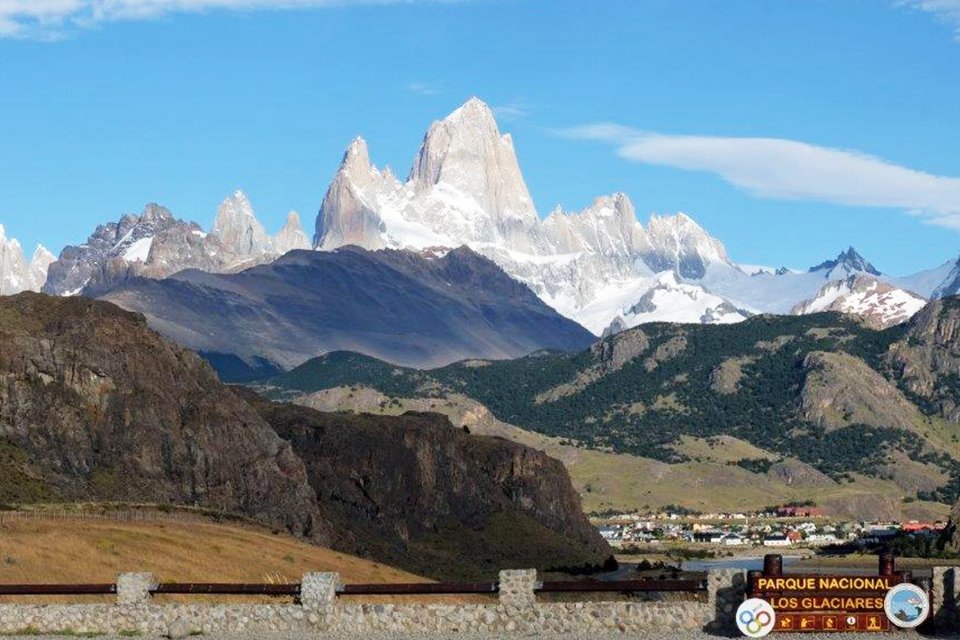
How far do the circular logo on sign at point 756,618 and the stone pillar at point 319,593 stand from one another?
1298 centimetres

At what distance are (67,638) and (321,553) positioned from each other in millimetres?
102008

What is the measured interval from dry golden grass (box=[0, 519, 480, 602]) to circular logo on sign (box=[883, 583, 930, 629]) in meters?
43.4

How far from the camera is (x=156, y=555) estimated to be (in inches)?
5049

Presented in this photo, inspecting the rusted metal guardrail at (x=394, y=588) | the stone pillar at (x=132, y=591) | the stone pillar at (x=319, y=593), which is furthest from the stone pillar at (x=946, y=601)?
the stone pillar at (x=132, y=591)

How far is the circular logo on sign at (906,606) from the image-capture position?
61.3 m

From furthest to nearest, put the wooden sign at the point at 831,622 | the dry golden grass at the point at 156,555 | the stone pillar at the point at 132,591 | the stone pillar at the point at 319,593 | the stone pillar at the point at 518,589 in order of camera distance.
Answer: the dry golden grass at the point at 156,555 < the stone pillar at the point at 132,591 < the stone pillar at the point at 319,593 < the stone pillar at the point at 518,589 < the wooden sign at the point at 831,622

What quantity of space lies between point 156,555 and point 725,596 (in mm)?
72174

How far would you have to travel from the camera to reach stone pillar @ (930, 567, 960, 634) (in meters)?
61.5

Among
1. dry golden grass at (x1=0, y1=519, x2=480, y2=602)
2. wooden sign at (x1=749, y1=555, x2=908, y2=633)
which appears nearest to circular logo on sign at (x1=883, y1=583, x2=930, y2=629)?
wooden sign at (x1=749, y1=555, x2=908, y2=633)

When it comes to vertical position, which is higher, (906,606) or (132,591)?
(906,606)

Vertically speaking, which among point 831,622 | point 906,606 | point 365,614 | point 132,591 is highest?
point 906,606

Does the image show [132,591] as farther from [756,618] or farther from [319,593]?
[756,618]

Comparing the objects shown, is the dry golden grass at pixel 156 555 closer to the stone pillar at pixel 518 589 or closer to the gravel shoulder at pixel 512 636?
the gravel shoulder at pixel 512 636

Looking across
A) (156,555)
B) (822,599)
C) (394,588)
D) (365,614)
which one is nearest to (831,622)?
(822,599)
